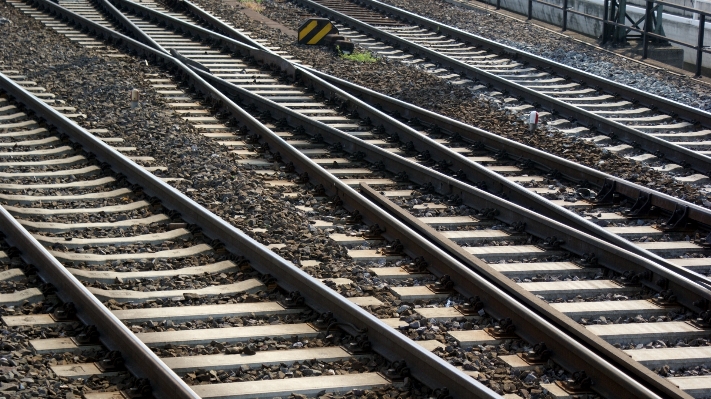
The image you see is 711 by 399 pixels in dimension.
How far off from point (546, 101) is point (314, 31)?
17.4 ft

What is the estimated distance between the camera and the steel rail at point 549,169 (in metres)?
8.38

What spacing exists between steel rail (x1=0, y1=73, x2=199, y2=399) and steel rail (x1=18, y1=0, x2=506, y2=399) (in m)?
1.36

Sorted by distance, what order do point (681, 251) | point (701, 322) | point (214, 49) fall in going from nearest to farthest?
point (701, 322)
point (681, 251)
point (214, 49)

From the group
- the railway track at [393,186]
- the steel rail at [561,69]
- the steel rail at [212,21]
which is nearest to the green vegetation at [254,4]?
the steel rail at [212,21]

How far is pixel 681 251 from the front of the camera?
8.61 meters

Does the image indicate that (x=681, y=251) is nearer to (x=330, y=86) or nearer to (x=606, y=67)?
(x=330, y=86)

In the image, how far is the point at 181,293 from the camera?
7.10 meters

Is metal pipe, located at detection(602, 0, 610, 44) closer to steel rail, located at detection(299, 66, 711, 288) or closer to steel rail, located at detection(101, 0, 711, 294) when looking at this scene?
steel rail, located at detection(101, 0, 711, 294)

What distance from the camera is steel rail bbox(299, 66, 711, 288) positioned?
330 inches

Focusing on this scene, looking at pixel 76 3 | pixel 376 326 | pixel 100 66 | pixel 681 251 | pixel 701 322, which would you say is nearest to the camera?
pixel 376 326

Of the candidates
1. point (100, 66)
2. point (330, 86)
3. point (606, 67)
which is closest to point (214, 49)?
point (100, 66)

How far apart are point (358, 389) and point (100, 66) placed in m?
10.1

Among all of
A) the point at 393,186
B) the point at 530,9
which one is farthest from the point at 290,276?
the point at 530,9

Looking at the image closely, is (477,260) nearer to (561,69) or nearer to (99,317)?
(99,317)
